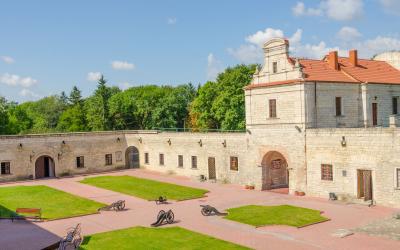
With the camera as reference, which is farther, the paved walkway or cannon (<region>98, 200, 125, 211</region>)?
cannon (<region>98, 200, 125, 211</region>)

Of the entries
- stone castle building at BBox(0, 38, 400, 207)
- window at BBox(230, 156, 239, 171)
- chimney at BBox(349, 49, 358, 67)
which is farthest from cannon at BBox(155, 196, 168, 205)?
chimney at BBox(349, 49, 358, 67)

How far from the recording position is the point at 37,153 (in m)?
41.2

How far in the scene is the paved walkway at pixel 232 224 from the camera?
17766mm

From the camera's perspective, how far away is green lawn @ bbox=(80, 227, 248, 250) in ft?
57.9

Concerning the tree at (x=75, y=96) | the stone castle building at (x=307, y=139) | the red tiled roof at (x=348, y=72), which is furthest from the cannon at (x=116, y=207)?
the tree at (x=75, y=96)

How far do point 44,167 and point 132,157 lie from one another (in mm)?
9706

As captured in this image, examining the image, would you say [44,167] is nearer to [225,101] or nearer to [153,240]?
[225,101]

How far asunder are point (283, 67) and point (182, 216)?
12.8 m

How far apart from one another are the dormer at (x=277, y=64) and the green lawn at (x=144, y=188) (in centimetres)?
969

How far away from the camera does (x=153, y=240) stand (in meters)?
18.7

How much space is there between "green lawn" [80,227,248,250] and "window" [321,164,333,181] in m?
11.3

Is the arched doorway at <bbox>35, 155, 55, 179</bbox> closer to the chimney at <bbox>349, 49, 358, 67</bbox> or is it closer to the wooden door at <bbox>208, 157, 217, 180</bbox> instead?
the wooden door at <bbox>208, 157, 217, 180</bbox>

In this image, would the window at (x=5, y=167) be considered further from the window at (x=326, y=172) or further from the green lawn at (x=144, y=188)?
the window at (x=326, y=172)

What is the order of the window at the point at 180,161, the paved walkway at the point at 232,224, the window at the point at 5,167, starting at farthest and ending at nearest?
the window at the point at 180,161
the window at the point at 5,167
the paved walkway at the point at 232,224
